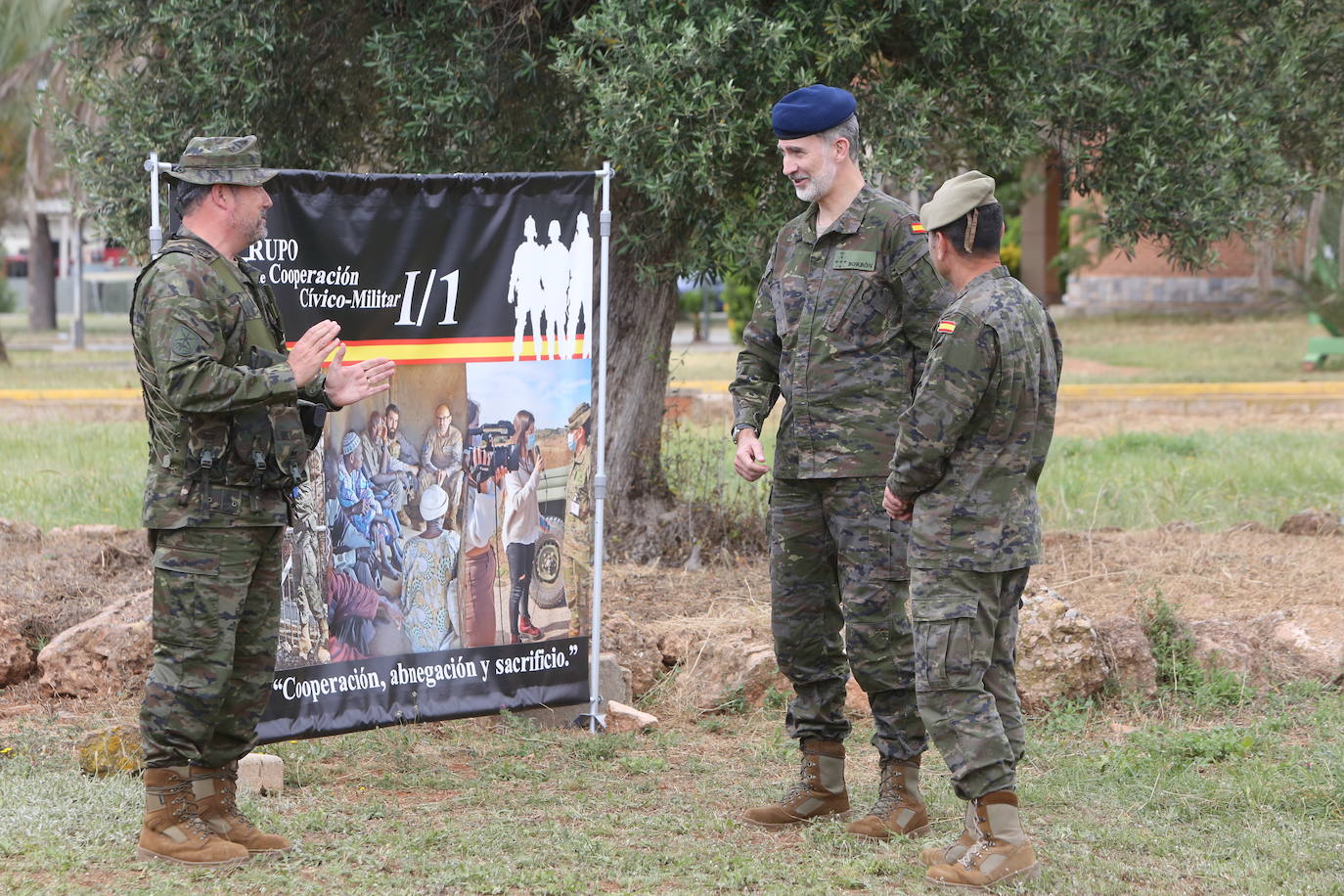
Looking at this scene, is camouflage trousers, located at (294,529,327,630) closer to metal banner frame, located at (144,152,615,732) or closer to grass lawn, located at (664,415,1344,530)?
metal banner frame, located at (144,152,615,732)

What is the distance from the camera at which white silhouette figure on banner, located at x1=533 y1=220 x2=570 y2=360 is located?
579 centimetres

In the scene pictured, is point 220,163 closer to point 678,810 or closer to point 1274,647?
point 678,810

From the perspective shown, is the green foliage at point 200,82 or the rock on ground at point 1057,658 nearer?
the rock on ground at point 1057,658

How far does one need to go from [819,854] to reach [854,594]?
807 mm

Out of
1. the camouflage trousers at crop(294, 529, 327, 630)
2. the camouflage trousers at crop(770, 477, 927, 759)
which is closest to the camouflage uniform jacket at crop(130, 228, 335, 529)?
the camouflage trousers at crop(294, 529, 327, 630)

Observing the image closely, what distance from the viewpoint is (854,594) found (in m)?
4.68

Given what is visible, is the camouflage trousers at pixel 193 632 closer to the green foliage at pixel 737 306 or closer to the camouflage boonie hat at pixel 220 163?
the camouflage boonie hat at pixel 220 163

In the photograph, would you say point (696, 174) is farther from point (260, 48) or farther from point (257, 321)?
point (257, 321)

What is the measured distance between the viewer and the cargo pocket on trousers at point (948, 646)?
164 inches

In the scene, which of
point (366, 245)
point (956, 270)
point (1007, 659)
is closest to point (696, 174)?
point (366, 245)

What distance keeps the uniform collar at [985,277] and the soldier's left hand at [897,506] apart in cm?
61

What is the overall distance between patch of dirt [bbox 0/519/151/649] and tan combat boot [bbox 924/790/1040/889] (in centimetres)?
467

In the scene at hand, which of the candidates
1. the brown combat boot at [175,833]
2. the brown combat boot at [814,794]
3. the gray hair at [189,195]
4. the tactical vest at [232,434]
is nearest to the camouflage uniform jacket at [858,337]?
the brown combat boot at [814,794]

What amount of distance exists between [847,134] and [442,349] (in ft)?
5.85
